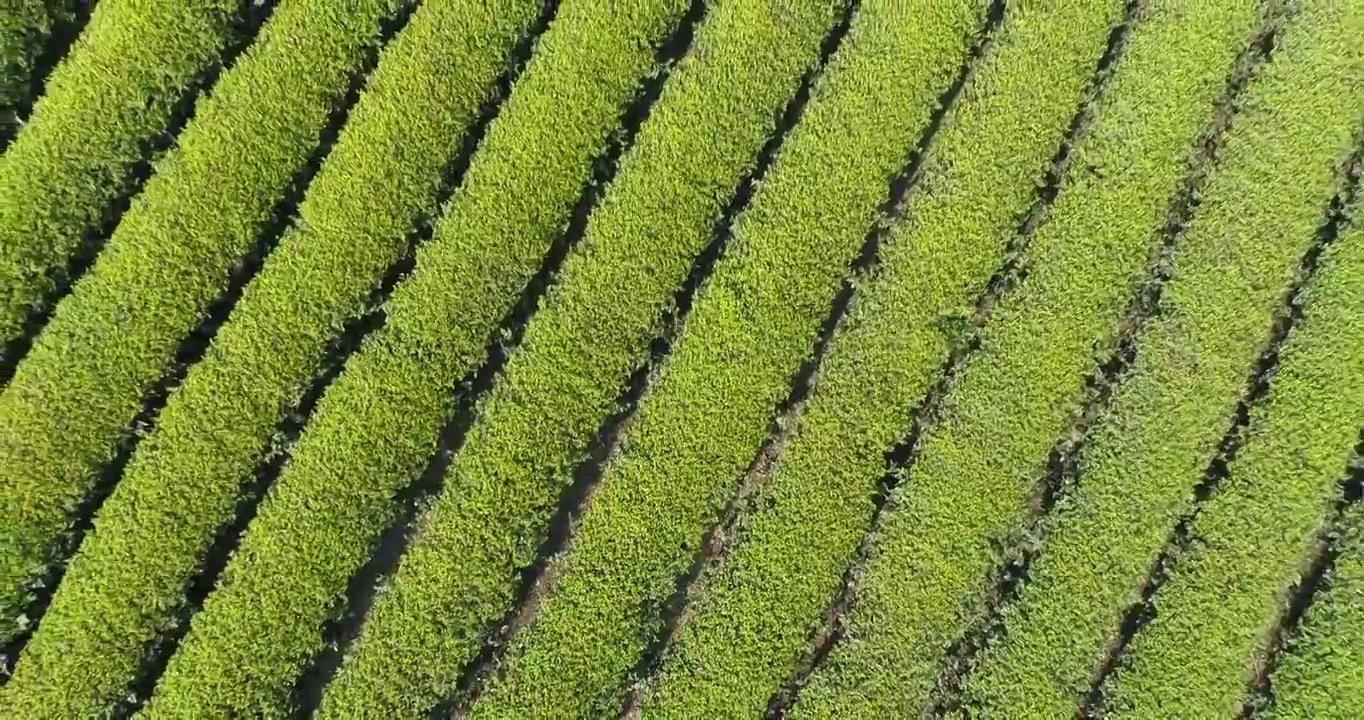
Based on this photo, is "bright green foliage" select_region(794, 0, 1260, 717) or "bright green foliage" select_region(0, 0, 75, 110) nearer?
"bright green foliage" select_region(0, 0, 75, 110)

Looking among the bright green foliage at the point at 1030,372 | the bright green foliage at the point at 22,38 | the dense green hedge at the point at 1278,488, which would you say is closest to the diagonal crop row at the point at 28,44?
the bright green foliage at the point at 22,38

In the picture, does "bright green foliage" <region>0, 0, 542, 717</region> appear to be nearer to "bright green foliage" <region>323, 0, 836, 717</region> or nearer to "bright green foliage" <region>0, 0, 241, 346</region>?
"bright green foliage" <region>0, 0, 241, 346</region>

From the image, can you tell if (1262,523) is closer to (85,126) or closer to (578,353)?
(578,353)

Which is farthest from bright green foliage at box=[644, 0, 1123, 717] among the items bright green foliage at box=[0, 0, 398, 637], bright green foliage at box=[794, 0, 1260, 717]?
bright green foliage at box=[0, 0, 398, 637]

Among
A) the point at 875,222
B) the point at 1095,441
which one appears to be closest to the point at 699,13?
the point at 875,222

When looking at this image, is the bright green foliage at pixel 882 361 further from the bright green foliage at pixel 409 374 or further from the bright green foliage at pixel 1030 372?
the bright green foliage at pixel 409 374

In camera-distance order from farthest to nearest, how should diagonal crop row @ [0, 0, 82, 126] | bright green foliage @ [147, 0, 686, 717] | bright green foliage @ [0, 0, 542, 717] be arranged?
diagonal crop row @ [0, 0, 82, 126] → bright green foliage @ [147, 0, 686, 717] → bright green foliage @ [0, 0, 542, 717]

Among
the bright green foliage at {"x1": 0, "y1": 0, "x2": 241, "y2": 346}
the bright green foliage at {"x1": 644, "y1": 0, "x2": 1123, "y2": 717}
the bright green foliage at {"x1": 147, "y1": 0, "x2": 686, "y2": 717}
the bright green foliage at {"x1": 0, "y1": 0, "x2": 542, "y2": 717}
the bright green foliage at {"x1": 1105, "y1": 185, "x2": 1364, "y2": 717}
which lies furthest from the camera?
the bright green foliage at {"x1": 1105, "y1": 185, "x2": 1364, "y2": 717}

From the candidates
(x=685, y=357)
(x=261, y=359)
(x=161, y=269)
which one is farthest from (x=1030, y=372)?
(x=161, y=269)
